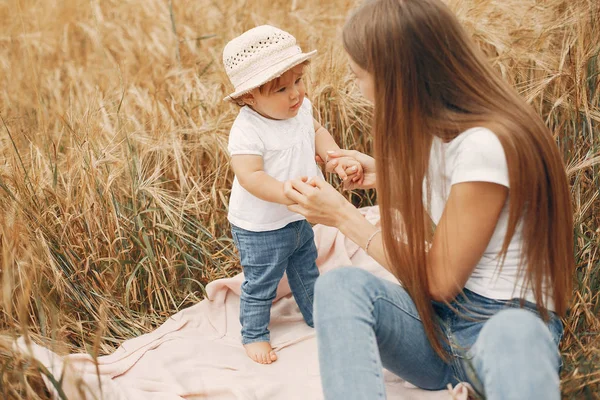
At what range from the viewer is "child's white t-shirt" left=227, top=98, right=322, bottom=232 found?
2080mm

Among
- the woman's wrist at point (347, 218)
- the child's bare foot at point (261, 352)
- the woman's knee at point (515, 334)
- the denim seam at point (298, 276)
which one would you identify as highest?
the woman's wrist at point (347, 218)

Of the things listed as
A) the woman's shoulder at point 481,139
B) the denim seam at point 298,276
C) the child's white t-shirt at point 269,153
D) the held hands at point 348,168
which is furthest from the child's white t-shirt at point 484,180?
the denim seam at point 298,276

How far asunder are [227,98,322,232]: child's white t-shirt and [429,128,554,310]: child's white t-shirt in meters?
0.58

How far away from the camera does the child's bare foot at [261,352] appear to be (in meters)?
2.28

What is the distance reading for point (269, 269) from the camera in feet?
7.22

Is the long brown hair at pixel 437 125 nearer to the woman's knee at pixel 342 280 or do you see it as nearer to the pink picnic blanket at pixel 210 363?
the woman's knee at pixel 342 280

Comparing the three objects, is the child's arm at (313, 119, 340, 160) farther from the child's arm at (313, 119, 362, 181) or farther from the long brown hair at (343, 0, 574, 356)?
the long brown hair at (343, 0, 574, 356)

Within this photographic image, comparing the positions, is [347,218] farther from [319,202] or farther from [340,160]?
[340,160]

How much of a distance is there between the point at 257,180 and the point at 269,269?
34cm

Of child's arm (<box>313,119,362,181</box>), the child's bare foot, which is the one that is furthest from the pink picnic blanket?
child's arm (<box>313,119,362,181</box>)

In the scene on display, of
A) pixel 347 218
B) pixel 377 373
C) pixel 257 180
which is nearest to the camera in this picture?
pixel 377 373

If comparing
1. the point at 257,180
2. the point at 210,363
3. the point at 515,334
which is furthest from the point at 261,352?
the point at 515,334

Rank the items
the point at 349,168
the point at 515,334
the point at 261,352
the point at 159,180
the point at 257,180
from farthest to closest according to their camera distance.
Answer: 1. the point at 159,180
2. the point at 261,352
3. the point at 349,168
4. the point at 257,180
5. the point at 515,334

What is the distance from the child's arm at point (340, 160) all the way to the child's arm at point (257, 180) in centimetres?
24
